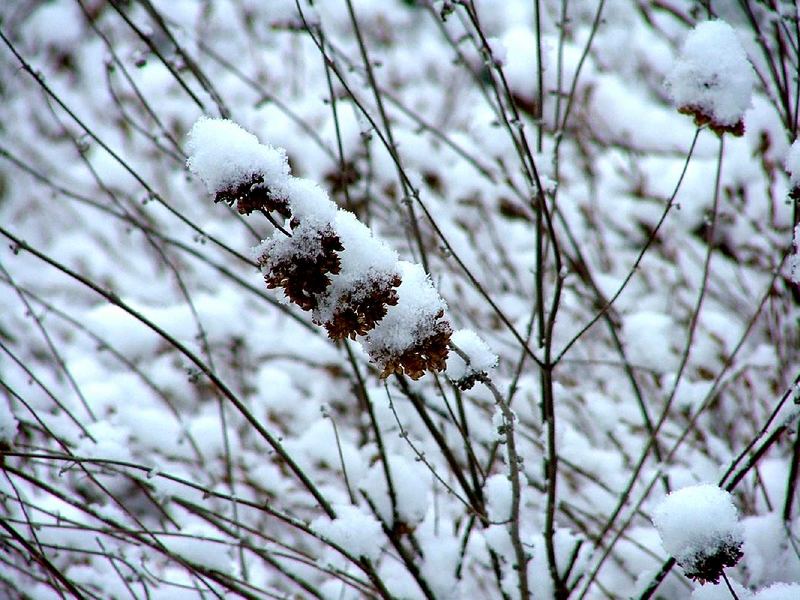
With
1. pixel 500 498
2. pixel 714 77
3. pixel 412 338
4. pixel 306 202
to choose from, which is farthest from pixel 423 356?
pixel 714 77

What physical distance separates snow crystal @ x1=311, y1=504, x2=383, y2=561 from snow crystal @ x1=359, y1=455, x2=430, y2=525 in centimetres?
12

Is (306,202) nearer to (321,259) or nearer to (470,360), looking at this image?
(321,259)

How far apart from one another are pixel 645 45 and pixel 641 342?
2370mm

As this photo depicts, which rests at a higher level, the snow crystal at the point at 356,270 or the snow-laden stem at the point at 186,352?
the snow crystal at the point at 356,270

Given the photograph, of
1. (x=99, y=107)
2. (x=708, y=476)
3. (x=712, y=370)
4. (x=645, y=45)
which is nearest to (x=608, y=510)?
(x=708, y=476)

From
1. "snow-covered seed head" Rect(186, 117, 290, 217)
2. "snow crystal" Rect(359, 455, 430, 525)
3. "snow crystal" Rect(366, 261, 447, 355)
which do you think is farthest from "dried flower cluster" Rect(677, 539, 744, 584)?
"snow-covered seed head" Rect(186, 117, 290, 217)

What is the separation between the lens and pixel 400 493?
137 centimetres

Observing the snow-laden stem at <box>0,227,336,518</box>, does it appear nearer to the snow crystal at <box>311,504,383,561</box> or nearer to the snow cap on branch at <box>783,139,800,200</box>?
the snow crystal at <box>311,504,383,561</box>

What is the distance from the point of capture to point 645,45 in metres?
3.65

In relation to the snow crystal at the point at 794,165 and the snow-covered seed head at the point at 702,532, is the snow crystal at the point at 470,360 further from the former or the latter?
the snow crystal at the point at 794,165

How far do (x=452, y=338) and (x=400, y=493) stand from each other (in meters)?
0.51

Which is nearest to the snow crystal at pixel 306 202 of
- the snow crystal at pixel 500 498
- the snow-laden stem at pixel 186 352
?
the snow-laden stem at pixel 186 352

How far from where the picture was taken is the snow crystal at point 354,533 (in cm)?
119

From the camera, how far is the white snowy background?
3.48 ft
